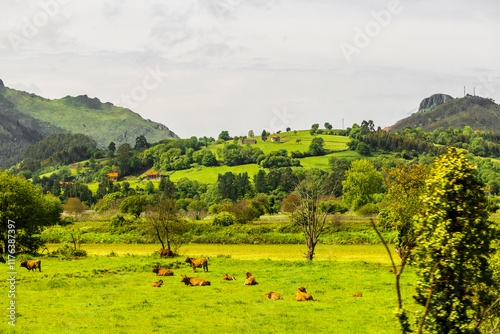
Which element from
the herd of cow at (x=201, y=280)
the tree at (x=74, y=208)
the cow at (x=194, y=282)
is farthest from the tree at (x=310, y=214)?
the tree at (x=74, y=208)

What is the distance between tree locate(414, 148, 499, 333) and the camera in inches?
→ 405

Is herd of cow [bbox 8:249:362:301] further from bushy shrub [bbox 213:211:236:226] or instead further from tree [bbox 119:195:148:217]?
tree [bbox 119:195:148:217]

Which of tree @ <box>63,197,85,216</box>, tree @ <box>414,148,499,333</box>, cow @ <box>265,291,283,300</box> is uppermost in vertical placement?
tree @ <box>414,148,499,333</box>

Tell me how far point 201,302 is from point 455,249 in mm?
15257

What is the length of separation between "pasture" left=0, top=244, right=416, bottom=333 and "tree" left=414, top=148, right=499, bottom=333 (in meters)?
7.91

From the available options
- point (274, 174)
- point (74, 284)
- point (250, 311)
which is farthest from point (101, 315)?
point (274, 174)

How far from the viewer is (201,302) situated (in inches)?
902

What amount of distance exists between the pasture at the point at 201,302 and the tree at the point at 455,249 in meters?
7.91

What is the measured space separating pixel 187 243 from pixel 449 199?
2453 inches

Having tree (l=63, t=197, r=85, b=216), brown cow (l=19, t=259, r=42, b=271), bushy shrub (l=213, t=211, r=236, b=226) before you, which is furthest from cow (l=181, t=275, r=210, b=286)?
tree (l=63, t=197, r=85, b=216)

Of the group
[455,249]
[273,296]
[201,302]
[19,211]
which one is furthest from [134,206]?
[455,249]

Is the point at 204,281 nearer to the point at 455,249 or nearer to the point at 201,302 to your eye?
the point at 201,302

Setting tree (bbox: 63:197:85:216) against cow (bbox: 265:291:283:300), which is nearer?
cow (bbox: 265:291:283:300)

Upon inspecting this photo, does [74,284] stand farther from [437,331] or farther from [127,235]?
[127,235]
